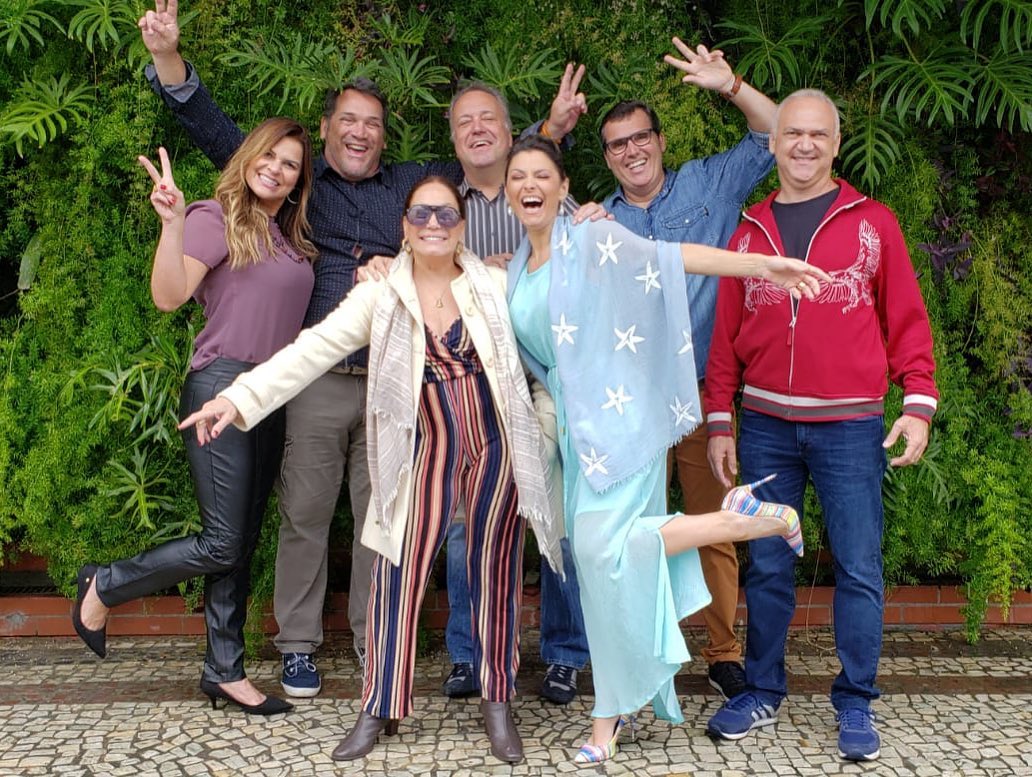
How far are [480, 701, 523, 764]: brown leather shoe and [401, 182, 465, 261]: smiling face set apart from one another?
1533mm

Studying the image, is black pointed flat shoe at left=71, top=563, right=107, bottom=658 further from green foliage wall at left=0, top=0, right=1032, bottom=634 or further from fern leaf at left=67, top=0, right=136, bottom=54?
fern leaf at left=67, top=0, right=136, bottom=54

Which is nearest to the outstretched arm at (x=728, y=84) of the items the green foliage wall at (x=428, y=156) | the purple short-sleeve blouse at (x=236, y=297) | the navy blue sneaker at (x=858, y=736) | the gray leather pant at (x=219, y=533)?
the green foliage wall at (x=428, y=156)

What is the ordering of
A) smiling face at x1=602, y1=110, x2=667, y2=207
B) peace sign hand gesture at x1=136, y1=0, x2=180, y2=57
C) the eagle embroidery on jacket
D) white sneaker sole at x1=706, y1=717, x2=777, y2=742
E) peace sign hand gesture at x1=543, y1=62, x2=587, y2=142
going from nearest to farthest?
the eagle embroidery on jacket
white sneaker sole at x1=706, y1=717, x2=777, y2=742
peace sign hand gesture at x1=136, y1=0, x2=180, y2=57
smiling face at x1=602, y1=110, x2=667, y2=207
peace sign hand gesture at x1=543, y1=62, x2=587, y2=142

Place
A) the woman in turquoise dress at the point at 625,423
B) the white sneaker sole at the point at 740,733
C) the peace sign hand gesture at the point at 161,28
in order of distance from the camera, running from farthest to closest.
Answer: the peace sign hand gesture at the point at 161,28
the white sneaker sole at the point at 740,733
the woman in turquoise dress at the point at 625,423

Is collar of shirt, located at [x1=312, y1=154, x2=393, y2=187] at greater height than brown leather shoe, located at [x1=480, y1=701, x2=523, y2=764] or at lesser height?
greater

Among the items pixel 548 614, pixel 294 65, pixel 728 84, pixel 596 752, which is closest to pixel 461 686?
pixel 548 614

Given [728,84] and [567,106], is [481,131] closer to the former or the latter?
[567,106]

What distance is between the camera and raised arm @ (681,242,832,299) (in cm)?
A: 340

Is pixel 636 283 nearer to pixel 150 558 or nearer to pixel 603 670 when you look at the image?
pixel 603 670

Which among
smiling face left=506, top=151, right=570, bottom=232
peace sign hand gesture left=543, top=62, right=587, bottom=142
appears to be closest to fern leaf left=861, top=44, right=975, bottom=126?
peace sign hand gesture left=543, top=62, right=587, bottom=142

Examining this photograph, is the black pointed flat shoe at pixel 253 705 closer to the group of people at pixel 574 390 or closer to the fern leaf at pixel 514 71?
the group of people at pixel 574 390

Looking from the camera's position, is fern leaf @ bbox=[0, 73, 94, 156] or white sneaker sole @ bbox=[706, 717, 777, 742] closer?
white sneaker sole @ bbox=[706, 717, 777, 742]

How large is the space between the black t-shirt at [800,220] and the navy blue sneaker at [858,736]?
5.07ft

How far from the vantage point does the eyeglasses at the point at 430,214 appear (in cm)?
363
